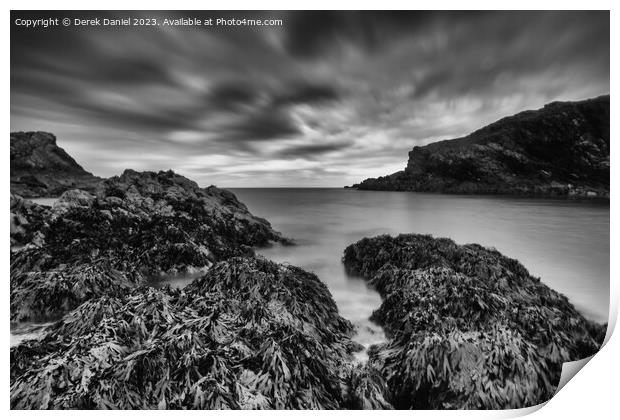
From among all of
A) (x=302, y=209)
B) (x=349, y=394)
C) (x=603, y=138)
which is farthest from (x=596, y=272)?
(x=302, y=209)

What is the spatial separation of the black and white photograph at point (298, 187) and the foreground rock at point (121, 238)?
0.03m

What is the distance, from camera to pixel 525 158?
6.30 metres

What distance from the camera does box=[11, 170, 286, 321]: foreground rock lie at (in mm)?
3372

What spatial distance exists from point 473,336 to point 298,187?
4289mm

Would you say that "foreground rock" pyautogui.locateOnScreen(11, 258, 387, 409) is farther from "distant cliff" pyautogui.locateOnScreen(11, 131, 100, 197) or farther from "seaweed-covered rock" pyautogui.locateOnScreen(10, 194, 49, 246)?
"distant cliff" pyautogui.locateOnScreen(11, 131, 100, 197)

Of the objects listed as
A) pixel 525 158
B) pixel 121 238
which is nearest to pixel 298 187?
pixel 121 238

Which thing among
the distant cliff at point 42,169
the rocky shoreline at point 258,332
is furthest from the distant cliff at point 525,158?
the distant cliff at point 42,169

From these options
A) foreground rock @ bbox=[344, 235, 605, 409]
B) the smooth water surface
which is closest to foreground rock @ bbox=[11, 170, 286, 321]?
the smooth water surface

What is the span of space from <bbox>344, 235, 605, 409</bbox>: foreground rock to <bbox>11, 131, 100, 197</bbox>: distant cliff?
458 cm

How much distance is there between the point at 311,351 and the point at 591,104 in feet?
17.1

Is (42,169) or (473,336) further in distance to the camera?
(42,169)

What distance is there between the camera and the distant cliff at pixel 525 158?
4.30 meters

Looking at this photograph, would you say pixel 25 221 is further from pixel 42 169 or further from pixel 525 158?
pixel 525 158

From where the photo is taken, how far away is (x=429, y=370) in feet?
8.41
